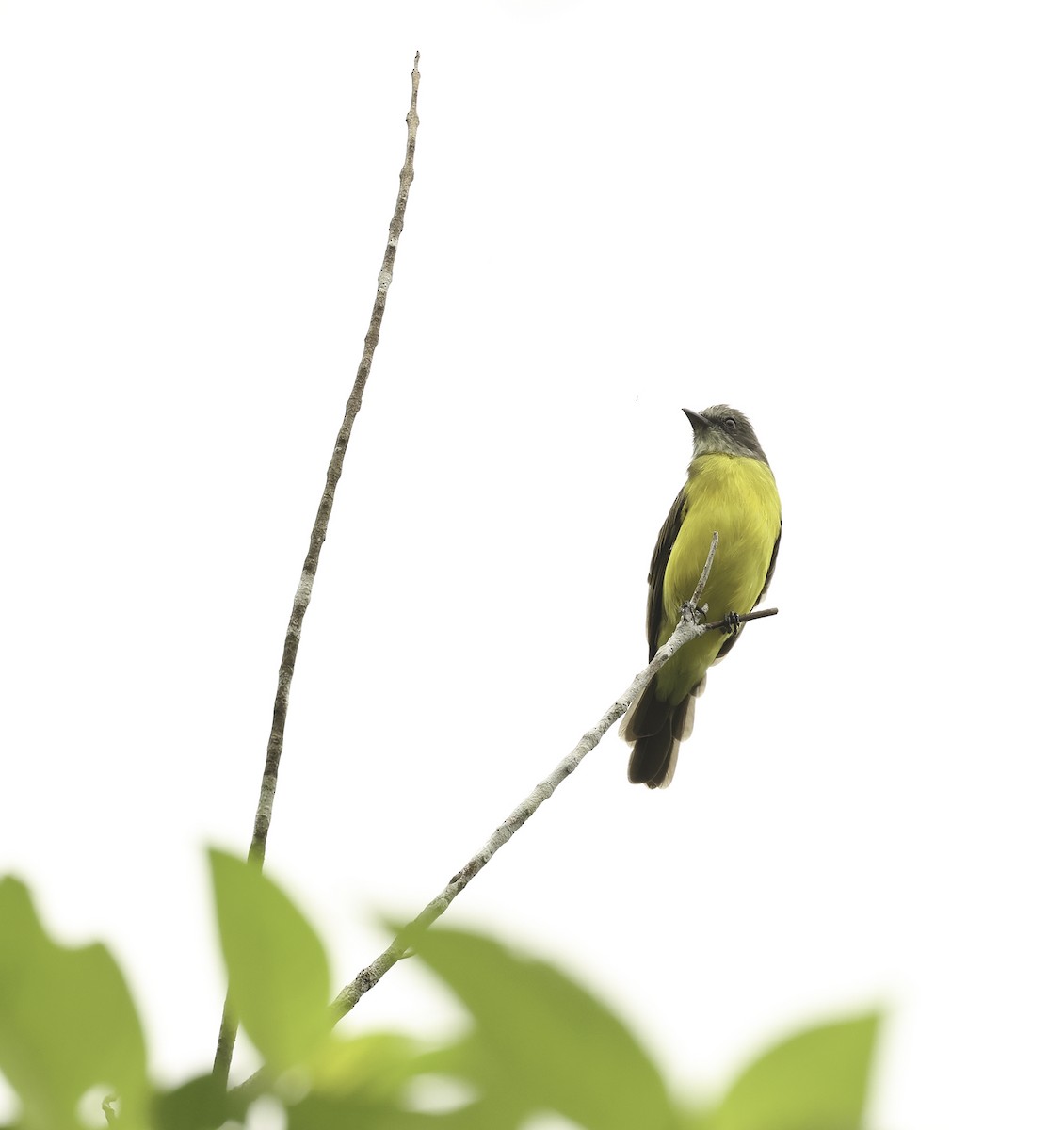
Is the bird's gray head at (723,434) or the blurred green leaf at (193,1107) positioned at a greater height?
the bird's gray head at (723,434)

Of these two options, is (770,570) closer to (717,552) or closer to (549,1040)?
(717,552)

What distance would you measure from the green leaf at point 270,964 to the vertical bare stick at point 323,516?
1.27 m

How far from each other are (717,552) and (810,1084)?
28.0ft

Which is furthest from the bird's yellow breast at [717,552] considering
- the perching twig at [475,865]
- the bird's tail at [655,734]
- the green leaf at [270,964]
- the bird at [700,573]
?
the green leaf at [270,964]

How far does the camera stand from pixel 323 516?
8.14 feet

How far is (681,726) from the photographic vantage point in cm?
1012

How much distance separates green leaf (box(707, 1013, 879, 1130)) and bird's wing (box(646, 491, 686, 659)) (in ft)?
29.2

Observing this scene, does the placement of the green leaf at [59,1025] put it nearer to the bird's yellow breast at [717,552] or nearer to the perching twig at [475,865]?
the perching twig at [475,865]

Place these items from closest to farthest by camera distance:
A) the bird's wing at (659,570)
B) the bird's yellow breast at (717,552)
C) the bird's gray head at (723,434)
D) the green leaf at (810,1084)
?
the green leaf at (810,1084) < the bird's yellow breast at (717,552) < the bird's wing at (659,570) < the bird's gray head at (723,434)

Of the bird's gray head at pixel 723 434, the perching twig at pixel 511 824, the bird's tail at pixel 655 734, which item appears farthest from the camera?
the bird's gray head at pixel 723 434

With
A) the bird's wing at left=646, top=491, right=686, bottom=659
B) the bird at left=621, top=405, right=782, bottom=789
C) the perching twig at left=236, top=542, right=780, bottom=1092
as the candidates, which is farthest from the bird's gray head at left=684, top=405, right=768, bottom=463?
the perching twig at left=236, top=542, right=780, bottom=1092

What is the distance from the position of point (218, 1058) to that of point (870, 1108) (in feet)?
2.23

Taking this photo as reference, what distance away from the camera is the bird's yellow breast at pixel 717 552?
905 cm

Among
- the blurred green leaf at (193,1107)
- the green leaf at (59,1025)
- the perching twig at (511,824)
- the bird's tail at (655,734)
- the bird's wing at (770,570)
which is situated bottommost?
the bird's tail at (655,734)
